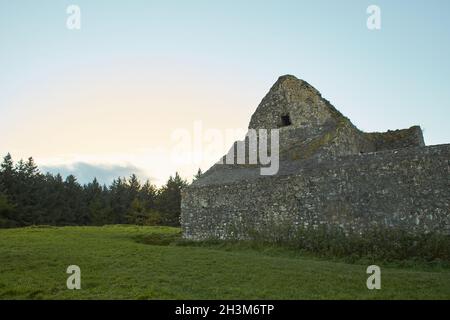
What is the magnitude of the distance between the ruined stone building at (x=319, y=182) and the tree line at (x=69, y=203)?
4573cm

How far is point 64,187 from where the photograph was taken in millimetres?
75188

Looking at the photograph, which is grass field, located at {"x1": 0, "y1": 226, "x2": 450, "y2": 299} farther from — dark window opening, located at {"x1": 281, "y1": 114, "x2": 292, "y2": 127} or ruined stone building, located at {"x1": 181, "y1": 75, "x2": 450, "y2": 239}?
dark window opening, located at {"x1": 281, "y1": 114, "x2": 292, "y2": 127}

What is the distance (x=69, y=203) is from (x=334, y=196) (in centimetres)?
6382

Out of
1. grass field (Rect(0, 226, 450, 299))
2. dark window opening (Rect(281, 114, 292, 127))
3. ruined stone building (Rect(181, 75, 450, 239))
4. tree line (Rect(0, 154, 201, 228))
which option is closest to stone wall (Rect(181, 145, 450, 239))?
ruined stone building (Rect(181, 75, 450, 239))

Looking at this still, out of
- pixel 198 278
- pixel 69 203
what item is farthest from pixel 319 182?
pixel 69 203

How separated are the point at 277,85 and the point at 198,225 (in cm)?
1021

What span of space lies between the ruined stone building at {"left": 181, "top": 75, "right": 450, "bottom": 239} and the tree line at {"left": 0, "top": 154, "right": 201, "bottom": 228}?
45733 millimetres

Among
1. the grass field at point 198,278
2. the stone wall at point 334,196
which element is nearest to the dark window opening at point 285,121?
the stone wall at point 334,196

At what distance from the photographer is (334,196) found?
1748 centimetres

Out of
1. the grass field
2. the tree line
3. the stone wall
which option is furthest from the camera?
the tree line

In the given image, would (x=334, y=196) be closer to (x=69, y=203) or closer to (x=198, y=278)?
(x=198, y=278)

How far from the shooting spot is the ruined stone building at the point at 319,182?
15.4 meters

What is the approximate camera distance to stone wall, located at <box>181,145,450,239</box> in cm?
1516

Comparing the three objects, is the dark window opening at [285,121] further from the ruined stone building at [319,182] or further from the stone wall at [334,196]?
the stone wall at [334,196]
